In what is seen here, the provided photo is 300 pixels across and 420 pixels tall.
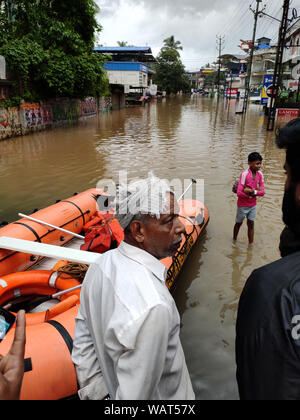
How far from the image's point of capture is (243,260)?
5.21 metres

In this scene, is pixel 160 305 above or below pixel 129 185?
below

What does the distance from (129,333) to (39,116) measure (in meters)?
19.3

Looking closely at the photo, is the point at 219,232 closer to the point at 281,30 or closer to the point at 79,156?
the point at 79,156

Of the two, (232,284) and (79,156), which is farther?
(79,156)

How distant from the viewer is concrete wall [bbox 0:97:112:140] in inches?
603

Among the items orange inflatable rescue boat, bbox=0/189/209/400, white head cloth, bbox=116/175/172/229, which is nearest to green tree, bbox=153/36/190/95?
orange inflatable rescue boat, bbox=0/189/209/400

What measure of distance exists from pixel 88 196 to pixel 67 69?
14.0 metres

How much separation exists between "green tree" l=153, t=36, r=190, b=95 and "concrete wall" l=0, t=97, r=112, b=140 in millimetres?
51201

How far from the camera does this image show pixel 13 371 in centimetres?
100

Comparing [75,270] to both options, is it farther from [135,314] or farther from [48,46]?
[48,46]

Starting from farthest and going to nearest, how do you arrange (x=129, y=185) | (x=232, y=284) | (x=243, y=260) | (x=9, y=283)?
1. (x=243, y=260)
2. (x=232, y=284)
3. (x=9, y=283)
4. (x=129, y=185)
